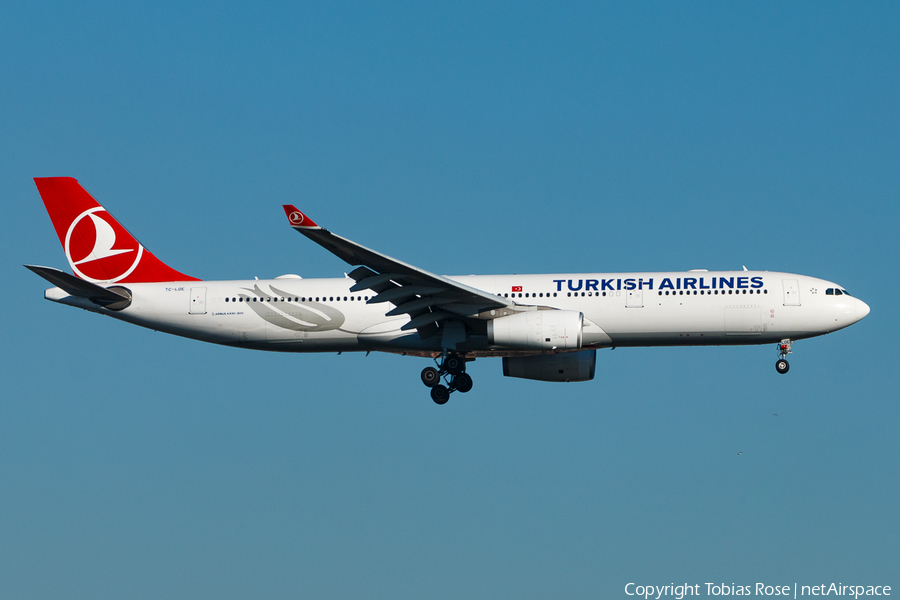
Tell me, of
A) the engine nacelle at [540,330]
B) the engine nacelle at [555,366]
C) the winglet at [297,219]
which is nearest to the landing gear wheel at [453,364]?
the engine nacelle at [540,330]

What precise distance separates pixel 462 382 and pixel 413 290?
437 centimetres

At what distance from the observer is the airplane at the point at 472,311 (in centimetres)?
3312

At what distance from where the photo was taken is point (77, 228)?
1544 inches

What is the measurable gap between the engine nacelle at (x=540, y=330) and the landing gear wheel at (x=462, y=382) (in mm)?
2745

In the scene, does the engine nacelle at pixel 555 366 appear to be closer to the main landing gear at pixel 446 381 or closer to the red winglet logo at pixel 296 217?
the main landing gear at pixel 446 381

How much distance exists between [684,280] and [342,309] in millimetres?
11536

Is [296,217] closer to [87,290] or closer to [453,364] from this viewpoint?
[453,364]

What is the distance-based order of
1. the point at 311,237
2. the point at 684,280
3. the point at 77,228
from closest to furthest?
1. the point at 311,237
2. the point at 684,280
3. the point at 77,228

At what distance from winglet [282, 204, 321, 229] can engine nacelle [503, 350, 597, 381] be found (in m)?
11.0

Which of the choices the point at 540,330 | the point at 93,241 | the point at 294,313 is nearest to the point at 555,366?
the point at 540,330

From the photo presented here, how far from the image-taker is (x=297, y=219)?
95.1 ft

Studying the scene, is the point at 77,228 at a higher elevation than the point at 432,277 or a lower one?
higher

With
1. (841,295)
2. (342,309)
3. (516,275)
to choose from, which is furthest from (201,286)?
(841,295)

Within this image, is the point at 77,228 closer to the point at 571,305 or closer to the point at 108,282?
the point at 108,282
